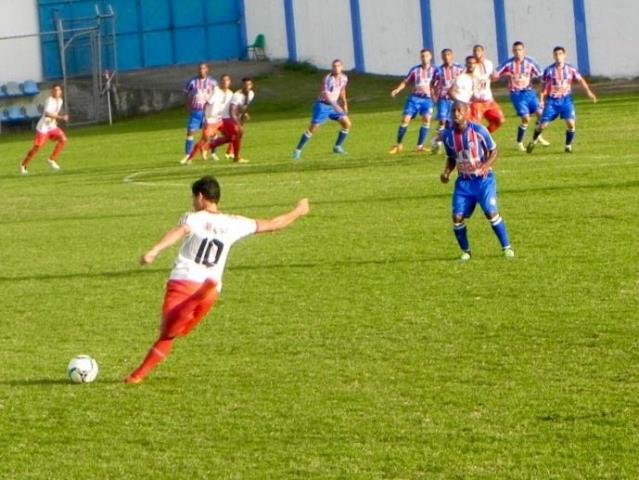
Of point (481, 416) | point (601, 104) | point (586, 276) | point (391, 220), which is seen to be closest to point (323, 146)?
point (601, 104)

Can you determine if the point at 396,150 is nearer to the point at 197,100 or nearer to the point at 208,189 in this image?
the point at 197,100

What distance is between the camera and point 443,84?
1359 inches

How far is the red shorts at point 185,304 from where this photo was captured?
12359 mm

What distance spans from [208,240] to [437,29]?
155 ft

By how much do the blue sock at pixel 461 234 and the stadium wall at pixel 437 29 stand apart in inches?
1426

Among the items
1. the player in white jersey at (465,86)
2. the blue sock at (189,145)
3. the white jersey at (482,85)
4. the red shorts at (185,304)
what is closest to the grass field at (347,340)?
the red shorts at (185,304)

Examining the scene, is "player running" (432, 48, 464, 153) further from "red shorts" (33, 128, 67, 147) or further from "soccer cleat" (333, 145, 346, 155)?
"red shorts" (33, 128, 67, 147)

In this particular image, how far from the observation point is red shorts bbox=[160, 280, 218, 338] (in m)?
12.4

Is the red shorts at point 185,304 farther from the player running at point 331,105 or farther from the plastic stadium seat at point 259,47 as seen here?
the plastic stadium seat at point 259,47

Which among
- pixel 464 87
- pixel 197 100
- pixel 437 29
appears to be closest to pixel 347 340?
pixel 464 87

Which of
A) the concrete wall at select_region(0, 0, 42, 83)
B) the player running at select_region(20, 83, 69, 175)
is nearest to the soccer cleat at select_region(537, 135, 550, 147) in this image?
the player running at select_region(20, 83, 69, 175)

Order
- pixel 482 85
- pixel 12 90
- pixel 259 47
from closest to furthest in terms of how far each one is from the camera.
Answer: pixel 482 85, pixel 12 90, pixel 259 47

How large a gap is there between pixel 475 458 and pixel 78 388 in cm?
403

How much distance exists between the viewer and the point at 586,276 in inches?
681
